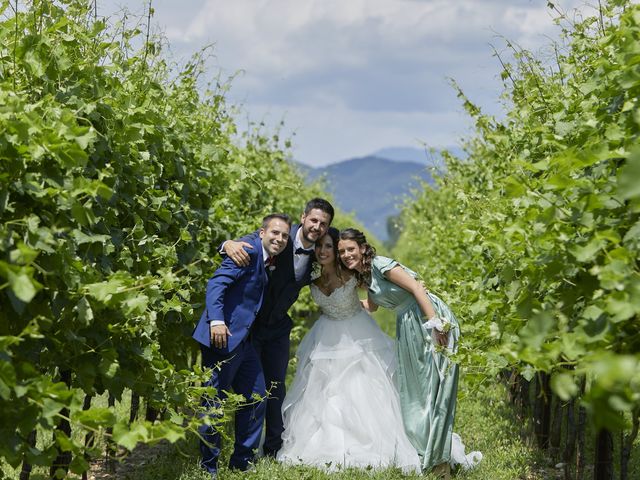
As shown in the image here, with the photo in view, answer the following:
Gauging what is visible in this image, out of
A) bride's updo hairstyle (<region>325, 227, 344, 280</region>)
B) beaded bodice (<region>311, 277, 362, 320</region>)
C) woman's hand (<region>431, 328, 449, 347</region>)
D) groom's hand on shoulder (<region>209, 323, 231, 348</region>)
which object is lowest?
groom's hand on shoulder (<region>209, 323, 231, 348</region>)

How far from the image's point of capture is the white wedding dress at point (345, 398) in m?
6.24

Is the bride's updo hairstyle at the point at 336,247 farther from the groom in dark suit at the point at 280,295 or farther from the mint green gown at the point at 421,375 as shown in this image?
the mint green gown at the point at 421,375

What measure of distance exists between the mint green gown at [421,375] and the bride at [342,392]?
0.11 m

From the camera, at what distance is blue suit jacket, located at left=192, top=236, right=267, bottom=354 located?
5.73 metres

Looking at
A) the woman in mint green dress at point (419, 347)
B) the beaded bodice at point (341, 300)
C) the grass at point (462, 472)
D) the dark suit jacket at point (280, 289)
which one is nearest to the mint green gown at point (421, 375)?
the woman in mint green dress at point (419, 347)

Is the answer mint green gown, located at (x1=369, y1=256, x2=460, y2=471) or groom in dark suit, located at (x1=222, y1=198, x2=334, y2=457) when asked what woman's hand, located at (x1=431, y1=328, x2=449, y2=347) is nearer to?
mint green gown, located at (x1=369, y1=256, x2=460, y2=471)

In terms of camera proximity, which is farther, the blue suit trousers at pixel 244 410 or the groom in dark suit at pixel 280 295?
the groom in dark suit at pixel 280 295

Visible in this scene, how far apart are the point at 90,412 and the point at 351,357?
3736mm

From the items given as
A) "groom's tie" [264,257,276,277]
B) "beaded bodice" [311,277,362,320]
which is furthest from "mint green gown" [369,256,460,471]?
"groom's tie" [264,257,276,277]

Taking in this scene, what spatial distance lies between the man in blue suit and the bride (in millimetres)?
510

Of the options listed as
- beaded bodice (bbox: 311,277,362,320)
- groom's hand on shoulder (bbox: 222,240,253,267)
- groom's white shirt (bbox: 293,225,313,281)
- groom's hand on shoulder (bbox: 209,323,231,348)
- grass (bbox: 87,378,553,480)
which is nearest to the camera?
groom's hand on shoulder (bbox: 209,323,231,348)

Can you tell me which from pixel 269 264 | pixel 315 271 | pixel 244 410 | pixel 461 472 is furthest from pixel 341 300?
pixel 461 472

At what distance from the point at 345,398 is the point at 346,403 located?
0.14ft

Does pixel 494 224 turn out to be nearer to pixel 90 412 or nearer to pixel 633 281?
pixel 633 281
